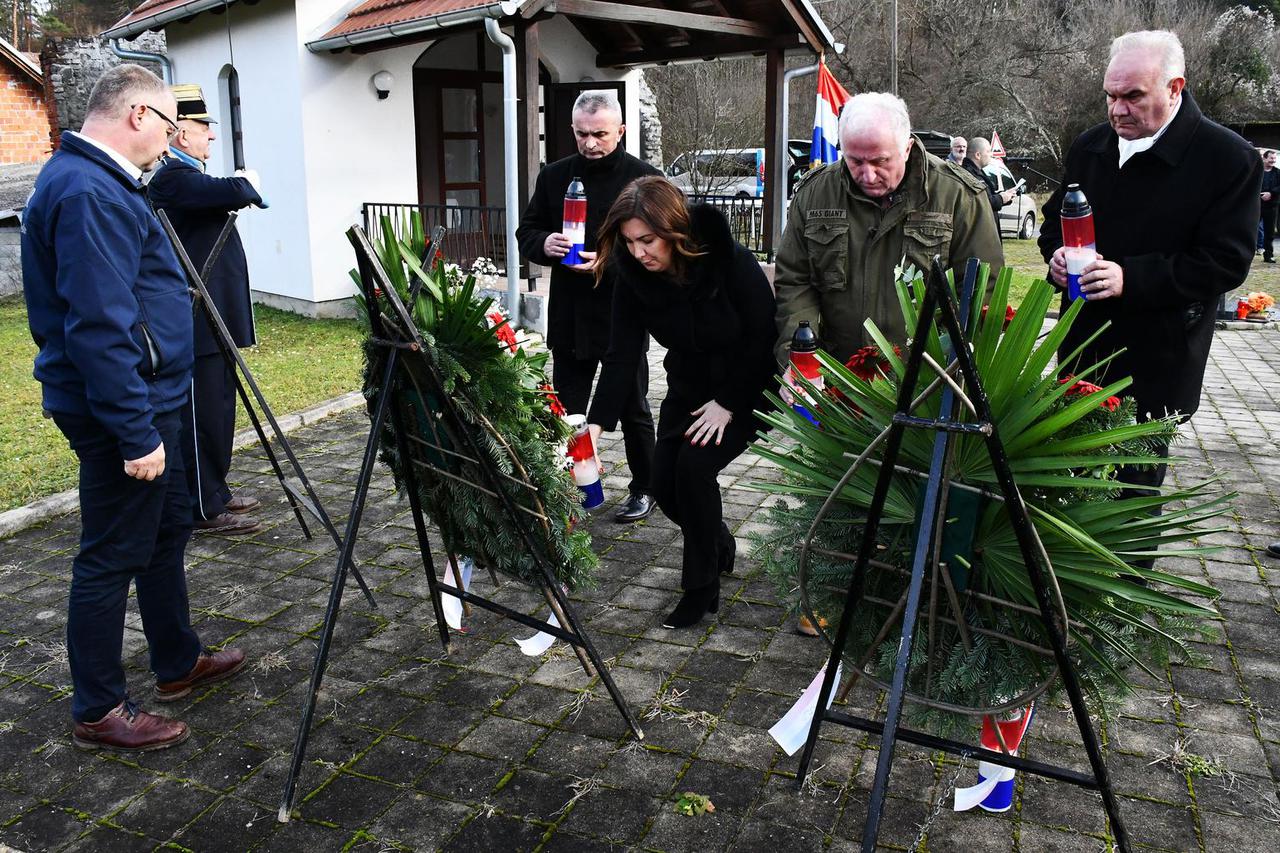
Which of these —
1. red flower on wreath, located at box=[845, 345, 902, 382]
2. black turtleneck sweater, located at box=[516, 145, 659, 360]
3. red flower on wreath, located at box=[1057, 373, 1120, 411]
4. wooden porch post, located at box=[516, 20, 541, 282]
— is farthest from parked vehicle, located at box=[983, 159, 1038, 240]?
red flower on wreath, located at box=[1057, 373, 1120, 411]

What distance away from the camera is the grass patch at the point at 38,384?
6023 mm

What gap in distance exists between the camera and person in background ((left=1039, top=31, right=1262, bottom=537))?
3.42m

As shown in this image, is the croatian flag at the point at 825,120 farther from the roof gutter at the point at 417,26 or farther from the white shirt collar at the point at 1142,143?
the white shirt collar at the point at 1142,143

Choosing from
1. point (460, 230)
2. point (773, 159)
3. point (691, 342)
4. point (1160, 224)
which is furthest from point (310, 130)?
point (1160, 224)

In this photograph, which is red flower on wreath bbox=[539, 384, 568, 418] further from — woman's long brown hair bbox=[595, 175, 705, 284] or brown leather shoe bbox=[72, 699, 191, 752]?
brown leather shoe bbox=[72, 699, 191, 752]

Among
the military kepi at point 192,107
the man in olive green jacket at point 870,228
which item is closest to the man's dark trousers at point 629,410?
the man in olive green jacket at point 870,228

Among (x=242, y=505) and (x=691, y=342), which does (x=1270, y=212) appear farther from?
(x=242, y=505)

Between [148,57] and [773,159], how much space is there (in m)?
7.97

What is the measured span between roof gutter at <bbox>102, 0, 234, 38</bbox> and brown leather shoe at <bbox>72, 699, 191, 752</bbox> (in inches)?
383

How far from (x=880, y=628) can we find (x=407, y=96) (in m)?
11.0

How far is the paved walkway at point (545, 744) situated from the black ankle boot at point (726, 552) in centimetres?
14

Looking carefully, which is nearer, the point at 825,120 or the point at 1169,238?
the point at 1169,238

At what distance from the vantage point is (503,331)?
10.7ft

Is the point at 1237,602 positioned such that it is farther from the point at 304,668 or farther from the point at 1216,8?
the point at 1216,8
